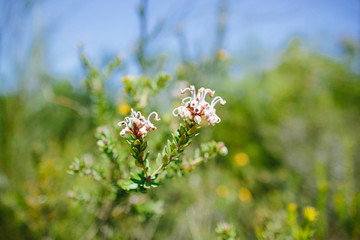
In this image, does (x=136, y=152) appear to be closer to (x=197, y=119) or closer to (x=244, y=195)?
(x=197, y=119)

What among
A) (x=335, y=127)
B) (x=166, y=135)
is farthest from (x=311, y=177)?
(x=166, y=135)

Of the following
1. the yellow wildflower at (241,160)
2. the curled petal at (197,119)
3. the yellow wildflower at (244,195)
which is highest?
the yellow wildflower at (241,160)

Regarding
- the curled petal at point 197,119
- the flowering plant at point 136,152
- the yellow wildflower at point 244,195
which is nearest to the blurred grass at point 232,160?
the yellow wildflower at point 244,195

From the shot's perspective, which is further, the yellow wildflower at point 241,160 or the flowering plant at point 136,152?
the yellow wildflower at point 241,160

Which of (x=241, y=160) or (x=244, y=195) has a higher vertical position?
(x=241, y=160)

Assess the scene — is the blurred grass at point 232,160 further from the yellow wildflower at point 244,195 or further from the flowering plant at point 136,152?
the flowering plant at point 136,152

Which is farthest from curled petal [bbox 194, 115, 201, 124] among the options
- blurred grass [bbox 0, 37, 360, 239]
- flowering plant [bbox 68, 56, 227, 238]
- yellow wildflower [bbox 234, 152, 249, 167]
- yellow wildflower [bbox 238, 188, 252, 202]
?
yellow wildflower [bbox 234, 152, 249, 167]

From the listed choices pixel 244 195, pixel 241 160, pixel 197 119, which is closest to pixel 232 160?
pixel 241 160

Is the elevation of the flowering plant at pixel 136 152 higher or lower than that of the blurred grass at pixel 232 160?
lower

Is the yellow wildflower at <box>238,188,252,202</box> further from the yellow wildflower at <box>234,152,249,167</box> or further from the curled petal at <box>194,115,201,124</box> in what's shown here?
the curled petal at <box>194,115,201,124</box>

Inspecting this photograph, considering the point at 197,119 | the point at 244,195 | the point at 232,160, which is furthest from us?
the point at 232,160

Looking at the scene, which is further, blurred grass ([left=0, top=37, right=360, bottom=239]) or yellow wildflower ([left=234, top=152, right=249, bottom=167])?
yellow wildflower ([left=234, top=152, right=249, bottom=167])
